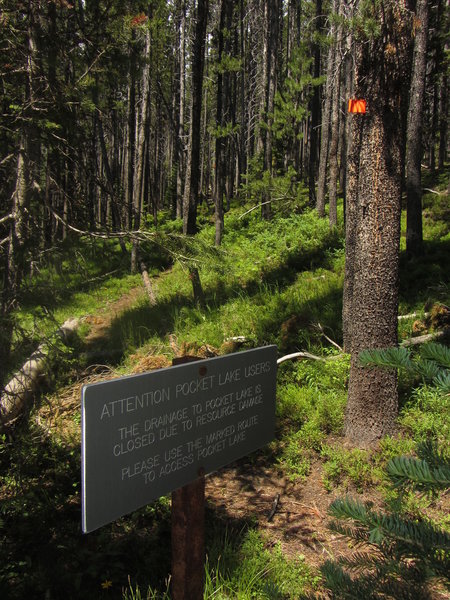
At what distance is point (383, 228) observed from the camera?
201 inches

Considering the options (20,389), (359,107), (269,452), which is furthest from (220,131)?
(269,452)

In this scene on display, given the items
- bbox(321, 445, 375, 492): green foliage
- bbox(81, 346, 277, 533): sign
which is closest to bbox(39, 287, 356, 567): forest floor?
bbox(321, 445, 375, 492): green foliage

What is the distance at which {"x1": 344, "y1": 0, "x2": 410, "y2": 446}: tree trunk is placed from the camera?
5059 millimetres

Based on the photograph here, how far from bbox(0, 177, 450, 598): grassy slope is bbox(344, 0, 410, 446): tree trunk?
428 mm

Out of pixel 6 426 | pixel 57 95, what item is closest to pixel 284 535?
pixel 6 426

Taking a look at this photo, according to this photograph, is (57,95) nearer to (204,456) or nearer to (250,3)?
(204,456)

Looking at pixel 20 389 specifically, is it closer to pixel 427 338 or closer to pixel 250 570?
pixel 250 570

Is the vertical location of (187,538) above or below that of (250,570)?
above

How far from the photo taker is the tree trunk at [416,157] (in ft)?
36.1

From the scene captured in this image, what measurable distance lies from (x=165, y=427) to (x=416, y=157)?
36.9 feet

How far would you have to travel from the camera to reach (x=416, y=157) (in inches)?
455

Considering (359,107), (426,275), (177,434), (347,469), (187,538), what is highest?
(359,107)

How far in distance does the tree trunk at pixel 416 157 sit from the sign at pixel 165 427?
928cm

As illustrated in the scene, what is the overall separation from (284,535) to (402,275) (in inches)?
270
